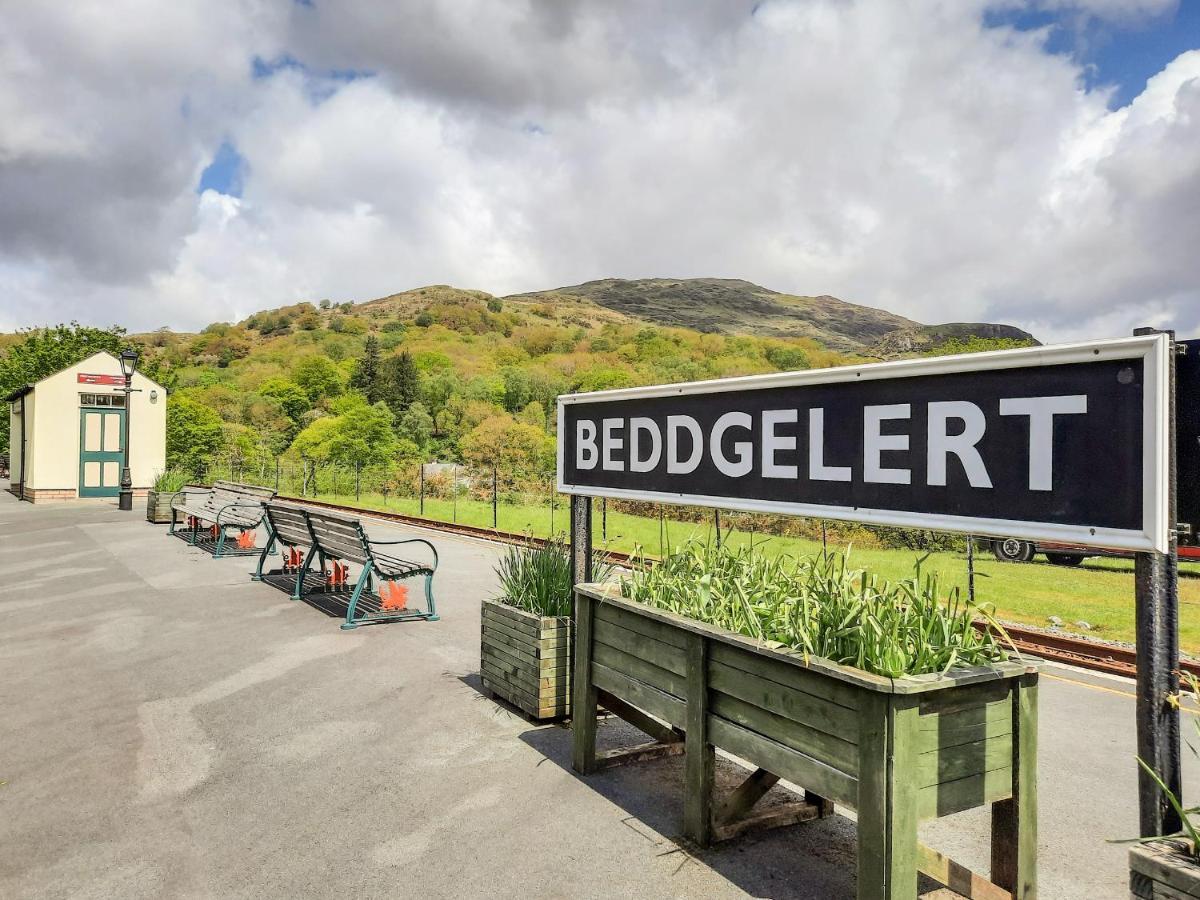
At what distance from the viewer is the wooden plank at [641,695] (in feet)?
12.3

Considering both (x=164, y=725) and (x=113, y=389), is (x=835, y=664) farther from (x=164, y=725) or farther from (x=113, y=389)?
(x=113, y=389)

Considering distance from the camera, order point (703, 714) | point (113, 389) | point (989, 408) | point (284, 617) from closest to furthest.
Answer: point (989, 408) → point (703, 714) → point (284, 617) → point (113, 389)

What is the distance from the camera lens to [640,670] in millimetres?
4008

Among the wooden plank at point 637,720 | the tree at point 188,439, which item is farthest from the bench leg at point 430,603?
the tree at point 188,439

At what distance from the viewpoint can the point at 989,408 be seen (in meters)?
2.79

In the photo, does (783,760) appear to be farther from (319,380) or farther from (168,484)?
(319,380)

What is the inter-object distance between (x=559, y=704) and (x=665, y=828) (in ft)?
4.92

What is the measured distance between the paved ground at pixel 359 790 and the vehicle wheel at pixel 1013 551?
1066 centimetres

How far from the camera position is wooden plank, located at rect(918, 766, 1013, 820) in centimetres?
280

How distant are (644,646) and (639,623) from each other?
4.6 inches

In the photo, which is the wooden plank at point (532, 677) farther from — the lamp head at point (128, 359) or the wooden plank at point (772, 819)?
the lamp head at point (128, 359)

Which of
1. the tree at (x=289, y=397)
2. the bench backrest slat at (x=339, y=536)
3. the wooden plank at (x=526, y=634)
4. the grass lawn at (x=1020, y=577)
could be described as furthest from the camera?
the tree at (x=289, y=397)

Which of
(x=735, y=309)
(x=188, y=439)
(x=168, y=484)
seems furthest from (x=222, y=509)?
(x=735, y=309)

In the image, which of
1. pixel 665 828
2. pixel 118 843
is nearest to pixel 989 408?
pixel 665 828
